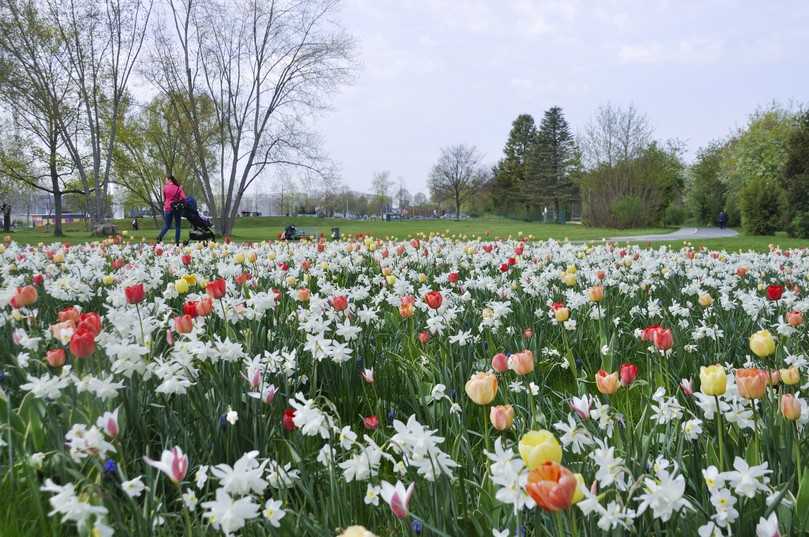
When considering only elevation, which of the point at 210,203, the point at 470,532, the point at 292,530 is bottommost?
the point at 470,532

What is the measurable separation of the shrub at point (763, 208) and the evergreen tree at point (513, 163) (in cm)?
4196

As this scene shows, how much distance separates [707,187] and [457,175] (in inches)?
1255

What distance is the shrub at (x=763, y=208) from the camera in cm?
A: 2573

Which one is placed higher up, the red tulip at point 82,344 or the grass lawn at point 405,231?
the grass lawn at point 405,231

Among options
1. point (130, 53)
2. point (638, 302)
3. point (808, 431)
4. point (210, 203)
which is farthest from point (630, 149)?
point (808, 431)

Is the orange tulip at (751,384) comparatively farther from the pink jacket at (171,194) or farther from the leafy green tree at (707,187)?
the leafy green tree at (707,187)

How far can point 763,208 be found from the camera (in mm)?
25938

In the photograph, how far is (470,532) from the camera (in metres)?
1.30

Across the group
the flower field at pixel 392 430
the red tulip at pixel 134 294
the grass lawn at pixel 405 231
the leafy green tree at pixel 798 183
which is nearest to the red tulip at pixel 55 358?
the flower field at pixel 392 430

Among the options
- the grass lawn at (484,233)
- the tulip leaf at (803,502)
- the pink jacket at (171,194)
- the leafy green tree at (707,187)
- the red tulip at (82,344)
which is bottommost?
the tulip leaf at (803,502)

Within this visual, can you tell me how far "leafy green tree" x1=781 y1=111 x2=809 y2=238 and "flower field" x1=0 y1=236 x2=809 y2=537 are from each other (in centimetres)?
Result: 2235

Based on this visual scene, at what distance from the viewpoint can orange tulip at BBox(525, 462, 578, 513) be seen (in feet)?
2.42

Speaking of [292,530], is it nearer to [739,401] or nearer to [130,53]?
[739,401]

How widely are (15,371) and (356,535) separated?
224cm
